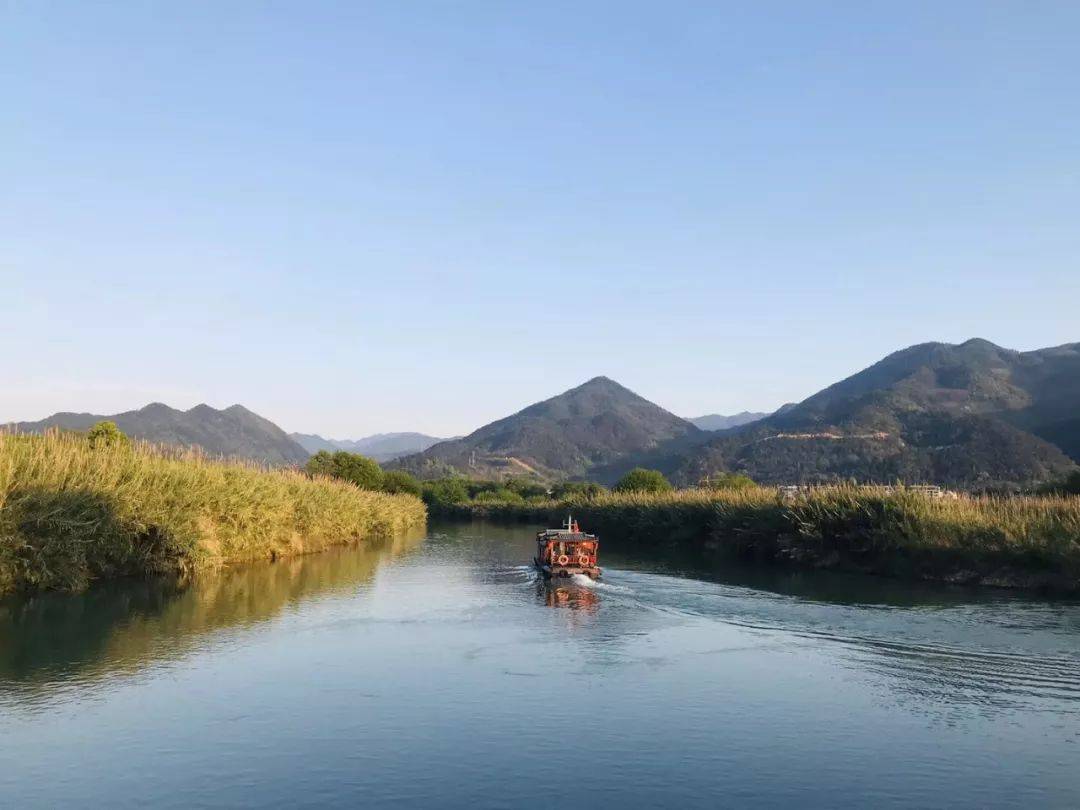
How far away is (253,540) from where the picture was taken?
35.4 m

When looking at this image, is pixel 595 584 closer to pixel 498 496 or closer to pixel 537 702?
pixel 537 702

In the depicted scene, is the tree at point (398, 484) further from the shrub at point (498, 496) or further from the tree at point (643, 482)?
the tree at point (643, 482)

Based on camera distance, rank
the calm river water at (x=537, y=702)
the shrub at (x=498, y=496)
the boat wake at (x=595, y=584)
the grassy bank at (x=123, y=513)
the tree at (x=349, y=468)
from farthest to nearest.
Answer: the shrub at (x=498, y=496)
the tree at (x=349, y=468)
the boat wake at (x=595, y=584)
the grassy bank at (x=123, y=513)
the calm river water at (x=537, y=702)

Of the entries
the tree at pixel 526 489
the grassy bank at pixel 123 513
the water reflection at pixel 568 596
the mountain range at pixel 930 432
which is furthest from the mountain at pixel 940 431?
the grassy bank at pixel 123 513

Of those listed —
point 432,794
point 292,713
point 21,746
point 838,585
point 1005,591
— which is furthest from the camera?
point 838,585

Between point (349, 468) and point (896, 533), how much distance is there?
59695mm

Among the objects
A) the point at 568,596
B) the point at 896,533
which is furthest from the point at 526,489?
the point at 568,596

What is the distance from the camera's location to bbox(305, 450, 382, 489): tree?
81.9 metres

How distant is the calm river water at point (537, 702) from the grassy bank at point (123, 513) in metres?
1.14

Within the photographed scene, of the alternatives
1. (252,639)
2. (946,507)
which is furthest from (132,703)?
(946,507)

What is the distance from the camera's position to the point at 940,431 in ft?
331

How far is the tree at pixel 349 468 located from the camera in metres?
81.9

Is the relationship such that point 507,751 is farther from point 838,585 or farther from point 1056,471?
point 1056,471

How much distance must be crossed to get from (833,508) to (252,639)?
976 inches
